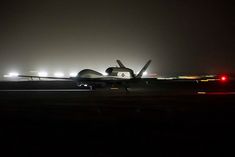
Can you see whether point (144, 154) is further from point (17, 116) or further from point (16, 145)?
point (17, 116)

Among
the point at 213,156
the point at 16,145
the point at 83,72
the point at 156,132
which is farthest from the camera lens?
the point at 83,72

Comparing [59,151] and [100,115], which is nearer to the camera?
[59,151]

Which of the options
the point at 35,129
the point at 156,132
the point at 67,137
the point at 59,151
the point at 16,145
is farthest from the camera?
the point at 35,129

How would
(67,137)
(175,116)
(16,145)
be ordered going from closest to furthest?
(16,145) → (67,137) → (175,116)

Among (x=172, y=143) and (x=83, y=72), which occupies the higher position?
(x=83, y=72)

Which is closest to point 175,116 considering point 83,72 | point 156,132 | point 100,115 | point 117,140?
point 100,115

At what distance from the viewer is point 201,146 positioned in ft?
51.3

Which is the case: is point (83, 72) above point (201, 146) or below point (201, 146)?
above

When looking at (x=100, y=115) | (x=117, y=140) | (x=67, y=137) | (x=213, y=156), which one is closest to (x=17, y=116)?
(x=100, y=115)

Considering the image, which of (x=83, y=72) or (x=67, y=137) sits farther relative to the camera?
(x=83, y=72)

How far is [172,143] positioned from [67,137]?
4756 millimetres

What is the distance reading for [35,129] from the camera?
2061cm

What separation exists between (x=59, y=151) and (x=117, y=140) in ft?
10.1

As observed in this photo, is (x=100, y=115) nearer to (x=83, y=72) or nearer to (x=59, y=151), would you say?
(x=59, y=151)
